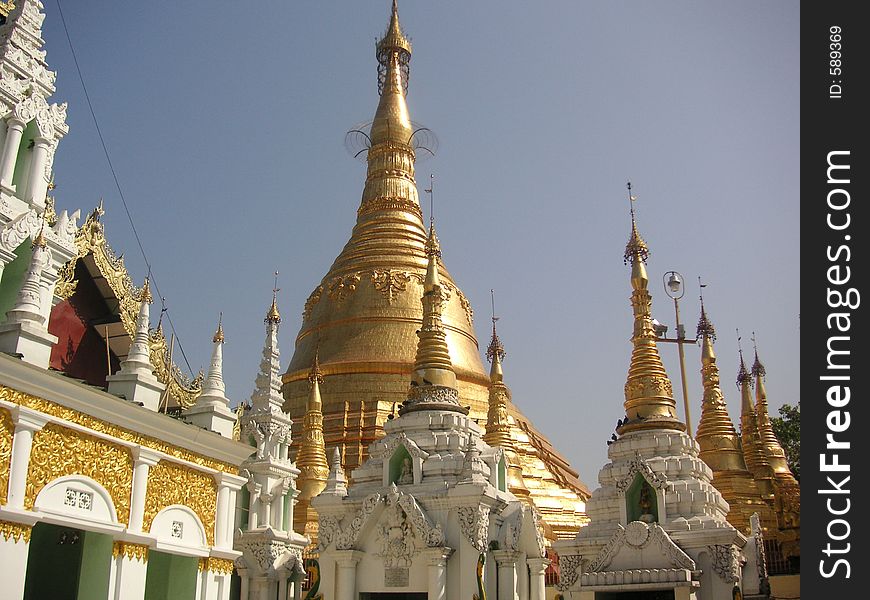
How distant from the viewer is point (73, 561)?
13305mm

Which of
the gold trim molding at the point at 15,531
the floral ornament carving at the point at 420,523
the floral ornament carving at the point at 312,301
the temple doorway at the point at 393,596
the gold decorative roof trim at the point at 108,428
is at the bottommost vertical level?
the temple doorway at the point at 393,596

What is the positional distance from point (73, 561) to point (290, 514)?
11724 mm

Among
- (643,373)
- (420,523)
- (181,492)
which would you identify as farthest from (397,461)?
(181,492)

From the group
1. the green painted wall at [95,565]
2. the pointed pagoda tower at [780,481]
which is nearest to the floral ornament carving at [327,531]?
the green painted wall at [95,565]

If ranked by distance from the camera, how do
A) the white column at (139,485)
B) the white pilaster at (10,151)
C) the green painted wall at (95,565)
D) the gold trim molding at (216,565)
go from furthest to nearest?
1. the white pilaster at (10,151)
2. the gold trim molding at (216,565)
3. the white column at (139,485)
4. the green painted wall at (95,565)

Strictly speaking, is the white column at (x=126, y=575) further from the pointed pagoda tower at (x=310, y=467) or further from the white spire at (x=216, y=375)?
the pointed pagoda tower at (x=310, y=467)

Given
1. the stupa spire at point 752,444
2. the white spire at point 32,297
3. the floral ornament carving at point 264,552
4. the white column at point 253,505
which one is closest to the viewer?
the white spire at point 32,297

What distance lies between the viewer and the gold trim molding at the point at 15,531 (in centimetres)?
1045

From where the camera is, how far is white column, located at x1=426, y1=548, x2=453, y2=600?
→ 18.8 metres

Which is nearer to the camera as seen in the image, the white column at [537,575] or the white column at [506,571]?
the white column at [506,571]

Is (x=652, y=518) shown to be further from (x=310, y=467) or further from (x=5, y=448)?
(x=5, y=448)

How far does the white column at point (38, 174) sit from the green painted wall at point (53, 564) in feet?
17.6
